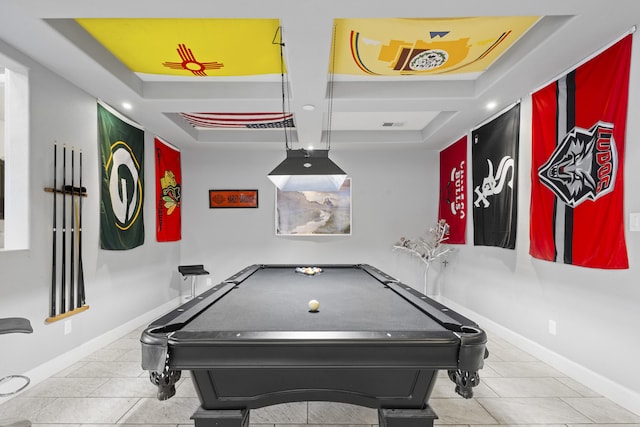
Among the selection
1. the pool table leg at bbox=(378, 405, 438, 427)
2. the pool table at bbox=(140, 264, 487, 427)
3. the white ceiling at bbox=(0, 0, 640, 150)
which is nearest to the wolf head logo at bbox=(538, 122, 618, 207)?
the white ceiling at bbox=(0, 0, 640, 150)

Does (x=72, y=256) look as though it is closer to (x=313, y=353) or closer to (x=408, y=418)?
(x=313, y=353)

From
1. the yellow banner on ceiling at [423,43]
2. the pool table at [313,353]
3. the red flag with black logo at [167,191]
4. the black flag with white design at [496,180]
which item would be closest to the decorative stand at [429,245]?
the black flag with white design at [496,180]

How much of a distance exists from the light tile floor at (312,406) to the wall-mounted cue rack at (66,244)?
567mm

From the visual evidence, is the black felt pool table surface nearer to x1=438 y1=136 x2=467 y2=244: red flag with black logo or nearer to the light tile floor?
the light tile floor

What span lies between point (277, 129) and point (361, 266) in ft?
7.99

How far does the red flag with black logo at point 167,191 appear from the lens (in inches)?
195

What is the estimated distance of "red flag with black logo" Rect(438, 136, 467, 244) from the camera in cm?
488

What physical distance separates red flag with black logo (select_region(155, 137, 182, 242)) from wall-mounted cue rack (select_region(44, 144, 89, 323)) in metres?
1.66

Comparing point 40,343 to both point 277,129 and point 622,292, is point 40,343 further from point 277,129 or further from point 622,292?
point 622,292

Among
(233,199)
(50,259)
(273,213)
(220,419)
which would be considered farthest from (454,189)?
(50,259)

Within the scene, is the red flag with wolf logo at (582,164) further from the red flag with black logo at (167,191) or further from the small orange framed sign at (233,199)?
the red flag with black logo at (167,191)

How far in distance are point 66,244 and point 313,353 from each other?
272cm

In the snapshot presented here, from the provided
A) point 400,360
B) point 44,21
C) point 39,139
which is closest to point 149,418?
point 400,360

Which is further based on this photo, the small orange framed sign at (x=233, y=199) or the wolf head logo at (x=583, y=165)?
the small orange framed sign at (x=233, y=199)
